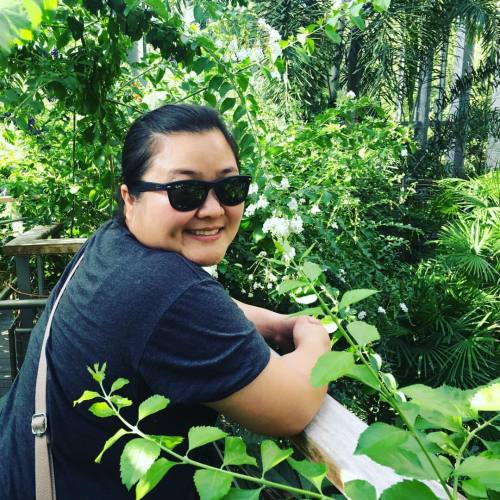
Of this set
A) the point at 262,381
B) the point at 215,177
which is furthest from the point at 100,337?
the point at 215,177

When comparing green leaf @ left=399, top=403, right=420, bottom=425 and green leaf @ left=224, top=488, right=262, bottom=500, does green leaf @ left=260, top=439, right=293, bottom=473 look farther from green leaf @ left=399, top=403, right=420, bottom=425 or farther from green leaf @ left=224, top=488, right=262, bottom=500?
green leaf @ left=399, top=403, right=420, bottom=425

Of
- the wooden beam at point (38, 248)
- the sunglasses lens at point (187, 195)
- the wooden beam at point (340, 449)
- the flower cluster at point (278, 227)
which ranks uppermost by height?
the sunglasses lens at point (187, 195)

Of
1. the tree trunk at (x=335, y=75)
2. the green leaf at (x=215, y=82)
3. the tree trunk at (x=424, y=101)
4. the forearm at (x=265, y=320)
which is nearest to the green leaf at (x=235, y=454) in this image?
the forearm at (x=265, y=320)

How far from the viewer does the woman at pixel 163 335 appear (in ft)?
3.56

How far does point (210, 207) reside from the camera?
4.29 ft

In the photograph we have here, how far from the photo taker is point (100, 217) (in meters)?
3.41

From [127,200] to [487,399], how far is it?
3.25ft

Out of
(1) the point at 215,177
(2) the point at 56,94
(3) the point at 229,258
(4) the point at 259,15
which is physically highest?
(4) the point at 259,15

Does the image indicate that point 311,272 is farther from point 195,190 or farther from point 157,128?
point 157,128

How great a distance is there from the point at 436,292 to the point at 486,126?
25.1 feet

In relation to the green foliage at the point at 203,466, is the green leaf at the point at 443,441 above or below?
above

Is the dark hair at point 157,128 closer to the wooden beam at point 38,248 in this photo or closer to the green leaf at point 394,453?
the green leaf at point 394,453

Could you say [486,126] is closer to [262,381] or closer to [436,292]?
[436,292]

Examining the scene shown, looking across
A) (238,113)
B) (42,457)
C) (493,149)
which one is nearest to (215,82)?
(238,113)
